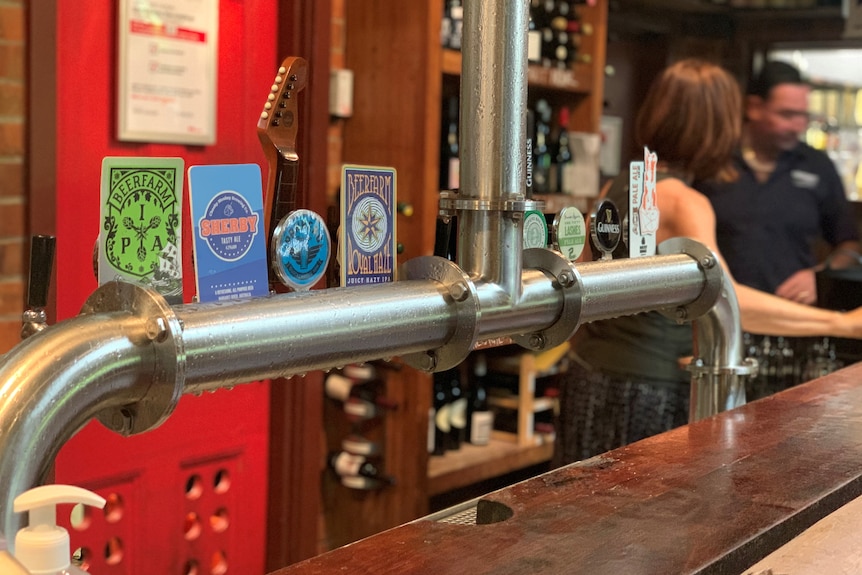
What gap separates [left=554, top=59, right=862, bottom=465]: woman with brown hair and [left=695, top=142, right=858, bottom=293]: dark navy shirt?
0.56ft

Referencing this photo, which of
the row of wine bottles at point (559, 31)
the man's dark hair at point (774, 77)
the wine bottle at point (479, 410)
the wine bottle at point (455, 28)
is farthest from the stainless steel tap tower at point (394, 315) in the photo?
the row of wine bottles at point (559, 31)

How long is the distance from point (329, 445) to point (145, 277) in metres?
2.15

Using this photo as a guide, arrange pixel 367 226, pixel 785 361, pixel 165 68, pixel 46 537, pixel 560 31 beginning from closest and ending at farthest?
pixel 46 537 → pixel 367 226 → pixel 165 68 → pixel 785 361 → pixel 560 31

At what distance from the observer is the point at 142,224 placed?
0.72 meters

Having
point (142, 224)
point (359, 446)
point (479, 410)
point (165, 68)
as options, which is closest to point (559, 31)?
point (479, 410)

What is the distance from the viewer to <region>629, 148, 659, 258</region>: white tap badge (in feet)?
3.67

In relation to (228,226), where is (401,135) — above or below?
above

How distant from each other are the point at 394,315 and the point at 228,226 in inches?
5.3

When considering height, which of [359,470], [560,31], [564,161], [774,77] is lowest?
[359,470]

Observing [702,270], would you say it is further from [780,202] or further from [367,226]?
[780,202]

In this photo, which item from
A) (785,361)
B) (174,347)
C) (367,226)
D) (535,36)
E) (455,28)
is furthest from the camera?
(535,36)

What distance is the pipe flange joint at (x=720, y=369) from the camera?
4.12 ft

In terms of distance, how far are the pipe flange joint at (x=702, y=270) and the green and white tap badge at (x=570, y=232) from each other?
0.55ft

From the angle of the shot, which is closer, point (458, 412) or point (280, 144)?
point (280, 144)
